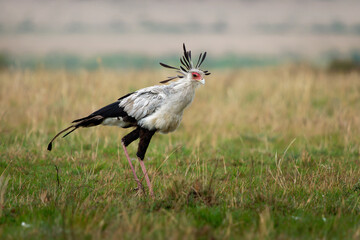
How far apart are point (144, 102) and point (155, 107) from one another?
0.50 ft

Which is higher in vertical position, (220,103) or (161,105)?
(161,105)

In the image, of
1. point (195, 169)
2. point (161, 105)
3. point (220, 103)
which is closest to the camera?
point (161, 105)

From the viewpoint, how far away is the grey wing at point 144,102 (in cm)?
508

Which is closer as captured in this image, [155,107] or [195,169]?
[155,107]

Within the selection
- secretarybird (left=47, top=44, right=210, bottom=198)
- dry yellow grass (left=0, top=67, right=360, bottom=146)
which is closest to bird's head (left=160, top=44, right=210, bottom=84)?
secretarybird (left=47, top=44, right=210, bottom=198)

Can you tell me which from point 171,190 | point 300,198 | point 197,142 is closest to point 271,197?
point 300,198

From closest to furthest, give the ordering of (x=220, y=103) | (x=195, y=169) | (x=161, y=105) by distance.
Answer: (x=161, y=105)
(x=195, y=169)
(x=220, y=103)

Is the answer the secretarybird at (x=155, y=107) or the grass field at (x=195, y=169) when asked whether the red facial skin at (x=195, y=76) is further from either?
the grass field at (x=195, y=169)

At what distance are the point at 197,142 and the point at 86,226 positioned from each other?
4183 mm

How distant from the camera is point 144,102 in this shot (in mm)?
5117

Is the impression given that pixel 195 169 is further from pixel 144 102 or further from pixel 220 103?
pixel 220 103

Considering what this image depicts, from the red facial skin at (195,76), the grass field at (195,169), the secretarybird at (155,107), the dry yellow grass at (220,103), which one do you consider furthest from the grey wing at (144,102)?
the dry yellow grass at (220,103)

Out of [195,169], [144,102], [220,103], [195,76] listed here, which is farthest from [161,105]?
[220,103]

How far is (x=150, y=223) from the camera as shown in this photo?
12.0ft
